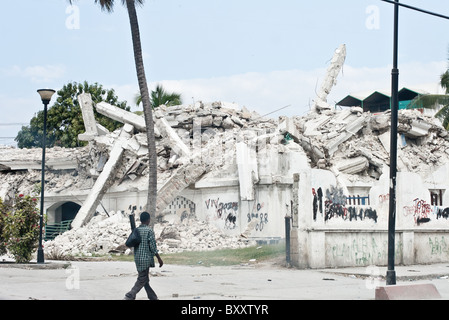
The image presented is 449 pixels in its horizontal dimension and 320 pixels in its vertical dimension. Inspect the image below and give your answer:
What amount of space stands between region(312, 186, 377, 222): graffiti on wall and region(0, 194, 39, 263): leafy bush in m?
8.20

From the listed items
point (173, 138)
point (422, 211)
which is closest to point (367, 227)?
point (422, 211)

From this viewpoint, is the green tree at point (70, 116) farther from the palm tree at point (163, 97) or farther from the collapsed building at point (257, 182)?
the collapsed building at point (257, 182)

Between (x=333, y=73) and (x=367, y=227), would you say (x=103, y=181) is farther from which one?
(x=333, y=73)

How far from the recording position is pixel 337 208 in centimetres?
1959

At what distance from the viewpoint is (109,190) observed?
33344mm

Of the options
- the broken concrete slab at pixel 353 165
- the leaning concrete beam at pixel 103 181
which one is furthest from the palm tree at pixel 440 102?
the leaning concrete beam at pixel 103 181

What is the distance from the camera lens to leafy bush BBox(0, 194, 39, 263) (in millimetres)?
19484

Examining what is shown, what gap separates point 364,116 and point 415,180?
42.5 feet

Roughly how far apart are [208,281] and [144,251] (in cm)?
512

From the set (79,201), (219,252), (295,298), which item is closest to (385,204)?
(219,252)

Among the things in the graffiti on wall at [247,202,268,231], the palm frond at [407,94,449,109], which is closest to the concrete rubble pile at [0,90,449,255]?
the graffiti on wall at [247,202,268,231]

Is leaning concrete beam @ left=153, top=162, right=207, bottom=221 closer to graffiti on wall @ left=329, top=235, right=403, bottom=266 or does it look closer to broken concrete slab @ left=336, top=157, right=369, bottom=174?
broken concrete slab @ left=336, top=157, right=369, bottom=174

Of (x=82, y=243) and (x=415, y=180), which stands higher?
(x=415, y=180)
